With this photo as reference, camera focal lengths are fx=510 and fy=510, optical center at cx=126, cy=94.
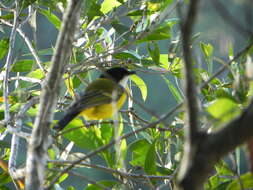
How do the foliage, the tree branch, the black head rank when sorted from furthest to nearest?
1. the black head
2. the foliage
3. the tree branch

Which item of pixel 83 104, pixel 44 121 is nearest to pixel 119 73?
pixel 83 104

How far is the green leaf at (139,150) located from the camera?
2.17 m

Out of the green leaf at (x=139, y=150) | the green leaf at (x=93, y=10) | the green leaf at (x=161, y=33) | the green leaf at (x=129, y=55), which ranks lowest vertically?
the green leaf at (x=139, y=150)

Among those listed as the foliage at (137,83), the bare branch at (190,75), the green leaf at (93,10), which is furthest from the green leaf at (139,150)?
the bare branch at (190,75)

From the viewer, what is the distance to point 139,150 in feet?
7.24

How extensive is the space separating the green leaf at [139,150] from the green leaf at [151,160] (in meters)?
0.14

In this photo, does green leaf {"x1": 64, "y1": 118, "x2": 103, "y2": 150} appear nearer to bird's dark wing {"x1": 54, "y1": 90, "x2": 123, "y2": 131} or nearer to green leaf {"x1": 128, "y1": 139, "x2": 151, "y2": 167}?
bird's dark wing {"x1": 54, "y1": 90, "x2": 123, "y2": 131}

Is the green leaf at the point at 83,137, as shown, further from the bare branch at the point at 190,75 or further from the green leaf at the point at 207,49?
the bare branch at the point at 190,75

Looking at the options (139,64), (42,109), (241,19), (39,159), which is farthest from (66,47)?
(139,64)

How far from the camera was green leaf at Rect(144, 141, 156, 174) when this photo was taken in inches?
78.5

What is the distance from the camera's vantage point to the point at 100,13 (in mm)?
2256

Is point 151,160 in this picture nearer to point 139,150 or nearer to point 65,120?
point 139,150

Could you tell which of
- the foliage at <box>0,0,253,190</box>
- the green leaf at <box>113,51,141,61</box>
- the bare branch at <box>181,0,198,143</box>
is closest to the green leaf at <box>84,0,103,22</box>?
the foliage at <box>0,0,253,190</box>

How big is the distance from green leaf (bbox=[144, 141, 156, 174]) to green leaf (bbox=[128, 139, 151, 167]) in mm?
139
